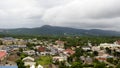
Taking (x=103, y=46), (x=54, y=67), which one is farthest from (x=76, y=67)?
(x=103, y=46)

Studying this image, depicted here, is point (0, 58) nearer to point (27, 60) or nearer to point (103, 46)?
point (27, 60)

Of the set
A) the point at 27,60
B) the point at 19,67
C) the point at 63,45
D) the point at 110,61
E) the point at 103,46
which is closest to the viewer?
the point at 19,67

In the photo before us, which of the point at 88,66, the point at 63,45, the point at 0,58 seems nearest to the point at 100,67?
the point at 88,66

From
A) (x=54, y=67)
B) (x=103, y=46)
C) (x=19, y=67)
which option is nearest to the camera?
(x=19, y=67)

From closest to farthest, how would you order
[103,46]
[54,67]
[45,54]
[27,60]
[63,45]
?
[54,67] < [27,60] < [45,54] < [103,46] < [63,45]

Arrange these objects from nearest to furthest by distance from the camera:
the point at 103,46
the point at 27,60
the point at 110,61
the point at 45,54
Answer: the point at 27,60, the point at 110,61, the point at 45,54, the point at 103,46

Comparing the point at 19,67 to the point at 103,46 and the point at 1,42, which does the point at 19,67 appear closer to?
the point at 103,46

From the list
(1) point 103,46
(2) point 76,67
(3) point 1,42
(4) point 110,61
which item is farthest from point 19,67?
(3) point 1,42

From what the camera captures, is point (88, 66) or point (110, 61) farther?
point (110, 61)

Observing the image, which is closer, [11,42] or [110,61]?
[110,61]
